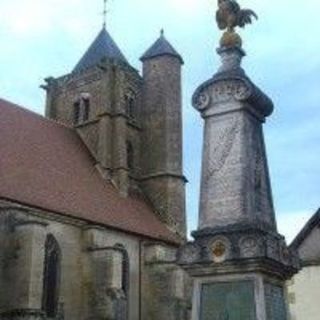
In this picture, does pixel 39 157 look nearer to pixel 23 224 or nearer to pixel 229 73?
pixel 23 224

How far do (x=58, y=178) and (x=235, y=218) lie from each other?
1933 cm

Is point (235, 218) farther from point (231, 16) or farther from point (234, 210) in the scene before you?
point (231, 16)

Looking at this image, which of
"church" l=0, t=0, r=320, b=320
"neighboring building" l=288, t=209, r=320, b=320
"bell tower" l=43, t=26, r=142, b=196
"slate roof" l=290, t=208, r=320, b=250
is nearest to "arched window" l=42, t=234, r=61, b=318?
"church" l=0, t=0, r=320, b=320

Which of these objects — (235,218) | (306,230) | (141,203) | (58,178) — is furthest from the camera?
(141,203)

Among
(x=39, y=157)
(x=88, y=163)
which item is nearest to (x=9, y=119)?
(x=39, y=157)

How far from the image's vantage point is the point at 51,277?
906 inches

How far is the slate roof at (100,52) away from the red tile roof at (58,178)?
445cm

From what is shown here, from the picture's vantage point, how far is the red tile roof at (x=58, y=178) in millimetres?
23469

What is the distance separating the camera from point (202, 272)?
7156 mm

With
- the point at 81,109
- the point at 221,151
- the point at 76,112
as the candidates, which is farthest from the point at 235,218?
the point at 76,112

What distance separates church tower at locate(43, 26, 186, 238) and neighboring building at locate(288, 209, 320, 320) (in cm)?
1406

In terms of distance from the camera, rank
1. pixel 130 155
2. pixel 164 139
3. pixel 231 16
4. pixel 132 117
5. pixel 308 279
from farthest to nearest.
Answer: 1. pixel 132 117
2. pixel 164 139
3. pixel 130 155
4. pixel 308 279
5. pixel 231 16

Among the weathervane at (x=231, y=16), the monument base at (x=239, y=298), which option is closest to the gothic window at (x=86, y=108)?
the weathervane at (x=231, y=16)

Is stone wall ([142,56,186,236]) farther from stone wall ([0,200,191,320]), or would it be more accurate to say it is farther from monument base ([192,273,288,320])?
monument base ([192,273,288,320])
